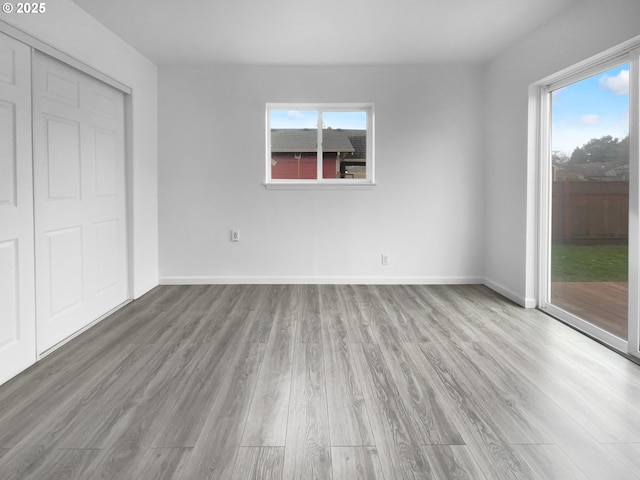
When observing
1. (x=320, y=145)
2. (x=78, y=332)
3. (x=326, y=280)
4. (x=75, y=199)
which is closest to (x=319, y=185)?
(x=320, y=145)

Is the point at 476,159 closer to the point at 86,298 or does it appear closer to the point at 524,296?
the point at 524,296

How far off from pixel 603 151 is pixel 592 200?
37 cm

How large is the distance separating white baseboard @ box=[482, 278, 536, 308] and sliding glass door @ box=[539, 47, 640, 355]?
10cm

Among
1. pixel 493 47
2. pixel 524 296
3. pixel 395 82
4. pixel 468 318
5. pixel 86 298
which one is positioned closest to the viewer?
pixel 86 298

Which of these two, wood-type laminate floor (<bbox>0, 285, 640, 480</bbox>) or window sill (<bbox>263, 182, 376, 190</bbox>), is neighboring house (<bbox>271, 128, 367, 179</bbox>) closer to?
window sill (<bbox>263, 182, 376, 190</bbox>)

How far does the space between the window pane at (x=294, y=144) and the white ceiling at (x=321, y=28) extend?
624 mm

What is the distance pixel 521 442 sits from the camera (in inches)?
73.6

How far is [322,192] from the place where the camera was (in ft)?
17.1

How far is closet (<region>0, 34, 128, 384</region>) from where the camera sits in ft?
8.51

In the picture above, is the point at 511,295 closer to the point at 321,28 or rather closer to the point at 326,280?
the point at 326,280

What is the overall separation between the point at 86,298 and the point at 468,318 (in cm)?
319

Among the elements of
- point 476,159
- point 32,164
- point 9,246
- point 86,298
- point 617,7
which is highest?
point 617,7

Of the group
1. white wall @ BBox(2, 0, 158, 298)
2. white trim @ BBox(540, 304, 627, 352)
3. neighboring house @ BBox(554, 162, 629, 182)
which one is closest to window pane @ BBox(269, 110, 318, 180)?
white wall @ BBox(2, 0, 158, 298)

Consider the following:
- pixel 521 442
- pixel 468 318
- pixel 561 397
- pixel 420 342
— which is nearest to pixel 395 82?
pixel 468 318
